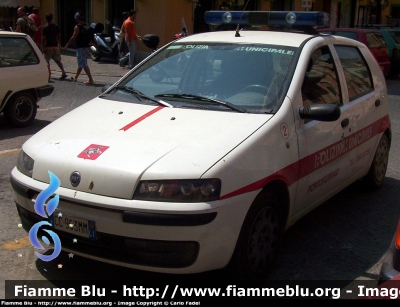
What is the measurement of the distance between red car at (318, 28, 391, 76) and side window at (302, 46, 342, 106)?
1105cm

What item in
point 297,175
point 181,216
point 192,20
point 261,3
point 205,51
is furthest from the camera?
point 261,3

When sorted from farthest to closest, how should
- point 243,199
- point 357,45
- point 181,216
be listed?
point 357,45, point 243,199, point 181,216

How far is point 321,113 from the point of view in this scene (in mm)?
4164

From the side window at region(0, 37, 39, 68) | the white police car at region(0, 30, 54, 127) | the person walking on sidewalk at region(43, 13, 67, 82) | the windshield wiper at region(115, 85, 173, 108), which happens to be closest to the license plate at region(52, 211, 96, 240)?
the windshield wiper at region(115, 85, 173, 108)

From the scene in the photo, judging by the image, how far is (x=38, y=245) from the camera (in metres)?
3.90

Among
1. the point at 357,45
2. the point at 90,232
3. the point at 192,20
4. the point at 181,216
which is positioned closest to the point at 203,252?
the point at 181,216

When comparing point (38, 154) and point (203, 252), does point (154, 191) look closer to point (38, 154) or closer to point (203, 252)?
point (203, 252)

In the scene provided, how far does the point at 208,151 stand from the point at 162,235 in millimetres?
595

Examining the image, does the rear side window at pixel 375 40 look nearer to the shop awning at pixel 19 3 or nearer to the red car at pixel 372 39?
the red car at pixel 372 39

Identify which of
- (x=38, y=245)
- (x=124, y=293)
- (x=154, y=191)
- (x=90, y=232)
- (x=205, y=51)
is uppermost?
(x=205, y=51)

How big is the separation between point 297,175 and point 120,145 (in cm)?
134

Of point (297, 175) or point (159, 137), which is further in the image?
point (297, 175)

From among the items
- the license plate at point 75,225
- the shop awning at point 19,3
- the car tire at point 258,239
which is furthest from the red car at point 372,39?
the license plate at point 75,225

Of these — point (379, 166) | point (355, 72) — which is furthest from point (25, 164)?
point (379, 166)
